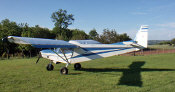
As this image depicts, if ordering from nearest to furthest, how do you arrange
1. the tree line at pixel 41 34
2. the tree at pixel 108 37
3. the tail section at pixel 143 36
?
the tail section at pixel 143 36, the tree line at pixel 41 34, the tree at pixel 108 37

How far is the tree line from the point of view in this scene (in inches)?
989

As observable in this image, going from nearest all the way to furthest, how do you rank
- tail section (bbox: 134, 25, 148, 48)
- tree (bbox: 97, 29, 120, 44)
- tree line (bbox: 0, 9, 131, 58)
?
tail section (bbox: 134, 25, 148, 48), tree line (bbox: 0, 9, 131, 58), tree (bbox: 97, 29, 120, 44)

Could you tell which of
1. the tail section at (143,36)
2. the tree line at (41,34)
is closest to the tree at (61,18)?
the tree line at (41,34)

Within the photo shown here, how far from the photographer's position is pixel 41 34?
4172cm

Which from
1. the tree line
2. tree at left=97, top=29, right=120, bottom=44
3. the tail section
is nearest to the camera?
the tail section

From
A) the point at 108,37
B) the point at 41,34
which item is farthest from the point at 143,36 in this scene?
the point at 41,34

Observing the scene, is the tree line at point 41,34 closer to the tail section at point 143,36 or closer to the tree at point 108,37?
the tree at point 108,37

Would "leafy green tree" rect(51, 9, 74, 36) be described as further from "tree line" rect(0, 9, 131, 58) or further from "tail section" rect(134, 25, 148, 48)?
"tail section" rect(134, 25, 148, 48)

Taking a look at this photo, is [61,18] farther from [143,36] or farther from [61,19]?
[143,36]

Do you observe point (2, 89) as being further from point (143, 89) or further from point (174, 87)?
point (174, 87)

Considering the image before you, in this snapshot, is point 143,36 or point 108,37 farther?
point 108,37

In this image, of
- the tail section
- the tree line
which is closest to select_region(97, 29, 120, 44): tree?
the tree line

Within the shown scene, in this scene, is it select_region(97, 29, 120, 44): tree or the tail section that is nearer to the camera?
the tail section

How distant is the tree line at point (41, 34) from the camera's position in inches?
989
